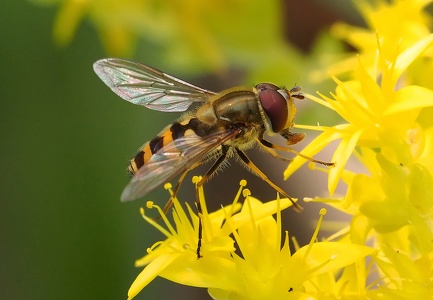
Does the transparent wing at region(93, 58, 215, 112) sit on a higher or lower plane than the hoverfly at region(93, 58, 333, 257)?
higher

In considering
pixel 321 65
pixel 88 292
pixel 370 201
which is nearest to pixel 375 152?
pixel 370 201

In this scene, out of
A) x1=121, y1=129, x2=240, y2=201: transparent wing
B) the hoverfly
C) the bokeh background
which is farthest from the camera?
the bokeh background

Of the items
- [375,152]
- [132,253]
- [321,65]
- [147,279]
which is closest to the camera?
[147,279]

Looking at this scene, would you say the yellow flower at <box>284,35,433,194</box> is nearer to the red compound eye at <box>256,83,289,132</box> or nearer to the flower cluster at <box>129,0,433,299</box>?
the flower cluster at <box>129,0,433,299</box>

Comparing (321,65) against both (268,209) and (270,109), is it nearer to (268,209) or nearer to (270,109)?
(270,109)

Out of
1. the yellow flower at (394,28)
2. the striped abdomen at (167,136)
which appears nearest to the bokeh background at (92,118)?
the yellow flower at (394,28)

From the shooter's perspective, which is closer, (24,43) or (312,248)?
(312,248)

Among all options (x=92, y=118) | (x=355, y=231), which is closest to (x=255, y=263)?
(x=355, y=231)

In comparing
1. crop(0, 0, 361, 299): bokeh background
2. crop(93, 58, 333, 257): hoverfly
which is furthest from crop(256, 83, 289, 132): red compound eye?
crop(0, 0, 361, 299): bokeh background
